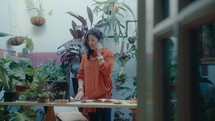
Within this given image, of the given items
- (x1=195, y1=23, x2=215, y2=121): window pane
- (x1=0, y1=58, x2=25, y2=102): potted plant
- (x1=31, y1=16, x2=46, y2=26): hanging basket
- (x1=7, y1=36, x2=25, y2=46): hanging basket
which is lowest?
(x1=0, y1=58, x2=25, y2=102): potted plant

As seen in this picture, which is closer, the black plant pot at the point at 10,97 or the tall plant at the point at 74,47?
the black plant pot at the point at 10,97

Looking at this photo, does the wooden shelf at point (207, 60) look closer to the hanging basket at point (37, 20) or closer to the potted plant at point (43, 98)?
the potted plant at point (43, 98)

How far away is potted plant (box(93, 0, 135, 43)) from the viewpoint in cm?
471

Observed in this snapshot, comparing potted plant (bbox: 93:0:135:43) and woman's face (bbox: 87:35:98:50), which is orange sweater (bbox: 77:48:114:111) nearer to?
woman's face (bbox: 87:35:98:50)

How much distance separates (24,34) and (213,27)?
5.00m

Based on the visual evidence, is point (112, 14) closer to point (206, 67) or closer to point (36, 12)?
point (36, 12)

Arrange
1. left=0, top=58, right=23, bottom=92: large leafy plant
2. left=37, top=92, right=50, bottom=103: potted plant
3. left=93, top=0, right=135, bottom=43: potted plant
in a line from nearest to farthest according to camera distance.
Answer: left=37, top=92, right=50, bottom=103: potted plant < left=0, top=58, right=23, bottom=92: large leafy plant < left=93, top=0, right=135, bottom=43: potted plant

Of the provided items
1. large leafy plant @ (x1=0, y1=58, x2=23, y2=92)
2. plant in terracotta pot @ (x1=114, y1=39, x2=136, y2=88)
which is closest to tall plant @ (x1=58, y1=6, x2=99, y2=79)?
plant in terracotta pot @ (x1=114, y1=39, x2=136, y2=88)

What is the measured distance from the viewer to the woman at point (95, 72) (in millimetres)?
3334

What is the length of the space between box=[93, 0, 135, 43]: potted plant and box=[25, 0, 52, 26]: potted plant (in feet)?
3.16

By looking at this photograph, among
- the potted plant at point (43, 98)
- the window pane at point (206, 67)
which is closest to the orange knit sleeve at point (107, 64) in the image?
the potted plant at point (43, 98)

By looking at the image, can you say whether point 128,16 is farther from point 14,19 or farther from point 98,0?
point 14,19

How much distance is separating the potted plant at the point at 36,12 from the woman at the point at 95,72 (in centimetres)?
185

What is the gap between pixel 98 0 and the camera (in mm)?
5039
